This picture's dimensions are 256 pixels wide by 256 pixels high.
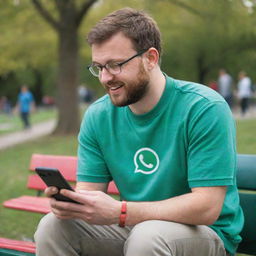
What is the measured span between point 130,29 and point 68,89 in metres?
12.8

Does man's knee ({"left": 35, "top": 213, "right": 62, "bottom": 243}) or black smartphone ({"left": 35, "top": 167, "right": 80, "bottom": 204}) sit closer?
black smartphone ({"left": 35, "top": 167, "right": 80, "bottom": 204})

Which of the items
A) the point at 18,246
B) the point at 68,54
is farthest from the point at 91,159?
the point at 68,54

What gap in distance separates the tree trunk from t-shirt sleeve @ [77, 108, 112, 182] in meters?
12.0

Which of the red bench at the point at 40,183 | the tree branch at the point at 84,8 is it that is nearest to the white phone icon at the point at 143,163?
the red bench at the point at 40,183

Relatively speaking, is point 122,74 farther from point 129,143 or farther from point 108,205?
point 108,205

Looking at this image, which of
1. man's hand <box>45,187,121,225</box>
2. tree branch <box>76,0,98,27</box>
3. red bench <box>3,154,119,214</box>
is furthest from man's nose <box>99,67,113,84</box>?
tree branch <box>76,0,98,27</box>

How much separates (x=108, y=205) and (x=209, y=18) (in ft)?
39.8

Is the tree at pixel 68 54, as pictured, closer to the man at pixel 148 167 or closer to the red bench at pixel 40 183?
the red bench at pixel 40 183

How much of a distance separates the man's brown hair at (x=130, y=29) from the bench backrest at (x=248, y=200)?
1.12 meters

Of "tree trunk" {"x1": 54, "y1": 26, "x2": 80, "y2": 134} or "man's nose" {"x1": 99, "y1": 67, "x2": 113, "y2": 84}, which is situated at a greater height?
"man's nose" {"x1": 99, "y1": 67, "x2": 113, "y2": 84}

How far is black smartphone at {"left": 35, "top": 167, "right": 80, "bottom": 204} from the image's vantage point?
2.28 m

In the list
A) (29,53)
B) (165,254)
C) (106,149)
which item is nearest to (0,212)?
(106,149)

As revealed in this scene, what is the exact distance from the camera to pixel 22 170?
9070mm

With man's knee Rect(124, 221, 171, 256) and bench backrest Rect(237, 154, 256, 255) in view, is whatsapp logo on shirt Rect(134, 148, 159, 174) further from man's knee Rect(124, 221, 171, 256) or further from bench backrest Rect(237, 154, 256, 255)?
bench backrest Rect(237, 154, 256, 255)
